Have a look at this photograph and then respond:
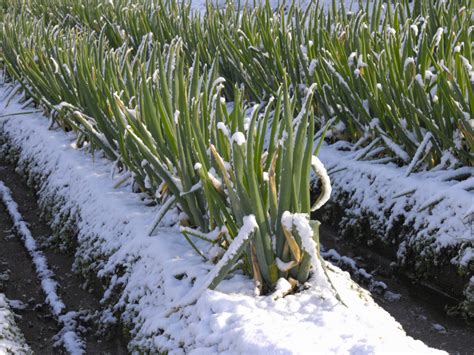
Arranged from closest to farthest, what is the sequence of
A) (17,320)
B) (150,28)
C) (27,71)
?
(17,320) < (27,71) < (150,28)

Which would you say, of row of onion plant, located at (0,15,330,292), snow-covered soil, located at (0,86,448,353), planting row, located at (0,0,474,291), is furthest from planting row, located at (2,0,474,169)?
snow-covered soil, located at (0,86,448,353)

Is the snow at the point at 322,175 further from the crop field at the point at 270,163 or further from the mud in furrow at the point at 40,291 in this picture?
the mud in furrow at the point at 40,291

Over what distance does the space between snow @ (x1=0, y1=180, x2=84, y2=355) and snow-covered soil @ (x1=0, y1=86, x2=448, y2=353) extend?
0.39ft

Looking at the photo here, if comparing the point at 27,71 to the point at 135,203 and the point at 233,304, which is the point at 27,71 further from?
the point at 233,304

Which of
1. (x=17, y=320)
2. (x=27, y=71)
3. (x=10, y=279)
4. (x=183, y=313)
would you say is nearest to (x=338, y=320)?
(x=183, y=313)

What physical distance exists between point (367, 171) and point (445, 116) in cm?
36

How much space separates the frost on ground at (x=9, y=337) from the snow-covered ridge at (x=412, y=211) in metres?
1.22

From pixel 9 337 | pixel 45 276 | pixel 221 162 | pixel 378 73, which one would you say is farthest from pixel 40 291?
pixel 378 73

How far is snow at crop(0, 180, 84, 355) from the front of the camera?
2.01 metres

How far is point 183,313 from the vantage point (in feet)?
5.40

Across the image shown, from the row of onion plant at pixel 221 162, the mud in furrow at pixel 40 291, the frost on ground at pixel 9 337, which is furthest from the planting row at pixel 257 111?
the frost on ground at pixel 9 337

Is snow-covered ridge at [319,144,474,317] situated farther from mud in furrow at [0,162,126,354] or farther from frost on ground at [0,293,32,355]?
frost on ground at [0,293,32,355]

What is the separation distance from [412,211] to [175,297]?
938 mm

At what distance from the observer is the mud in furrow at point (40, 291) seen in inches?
79.7
